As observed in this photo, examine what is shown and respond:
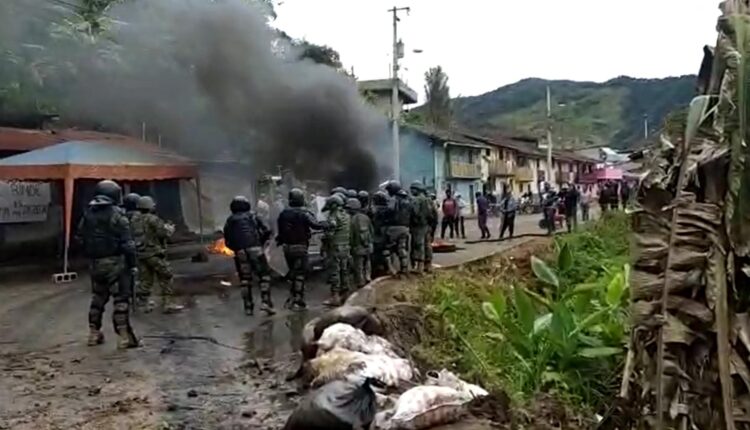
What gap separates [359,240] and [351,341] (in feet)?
15.5

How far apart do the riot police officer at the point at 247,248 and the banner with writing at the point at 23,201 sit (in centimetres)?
779

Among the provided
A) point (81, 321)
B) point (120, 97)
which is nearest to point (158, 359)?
point (81, 321)

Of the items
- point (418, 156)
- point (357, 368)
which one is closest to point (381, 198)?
point (357, 368)

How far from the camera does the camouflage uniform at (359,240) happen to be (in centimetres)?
1095

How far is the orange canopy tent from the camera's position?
13281 mm

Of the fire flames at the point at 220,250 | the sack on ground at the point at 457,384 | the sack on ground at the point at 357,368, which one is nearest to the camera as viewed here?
the sack on ground at the point at 457,384

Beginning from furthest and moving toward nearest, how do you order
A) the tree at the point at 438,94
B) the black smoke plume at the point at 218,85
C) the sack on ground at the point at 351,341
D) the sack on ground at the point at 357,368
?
the tree at the point at 438,94 < the black smoke plume at the point at 218,85 < the sack on ground at the point at 351,341 < the sack on ground at the point at 357,368

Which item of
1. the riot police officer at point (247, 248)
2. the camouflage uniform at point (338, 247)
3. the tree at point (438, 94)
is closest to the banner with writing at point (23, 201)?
the riot police officer at point (247, 248)

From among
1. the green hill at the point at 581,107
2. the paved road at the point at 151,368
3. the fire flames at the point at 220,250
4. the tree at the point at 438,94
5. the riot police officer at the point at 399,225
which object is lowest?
the paved road at the point at 151,368

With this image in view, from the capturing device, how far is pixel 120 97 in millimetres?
19750

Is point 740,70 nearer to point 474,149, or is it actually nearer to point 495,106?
point 474,149

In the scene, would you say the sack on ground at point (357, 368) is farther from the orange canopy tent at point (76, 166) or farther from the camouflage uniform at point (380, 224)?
the orange canopy tent at point (76, 166)

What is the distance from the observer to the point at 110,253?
787 centimetres

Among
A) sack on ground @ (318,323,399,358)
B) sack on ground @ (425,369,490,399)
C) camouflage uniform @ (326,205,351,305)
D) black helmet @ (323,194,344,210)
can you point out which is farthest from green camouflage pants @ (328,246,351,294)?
sack on ground @ (425,369,490,399)
